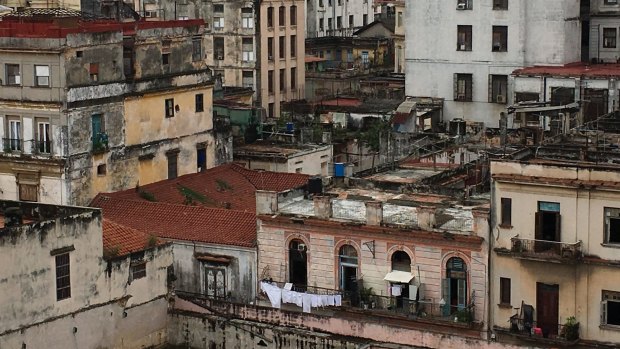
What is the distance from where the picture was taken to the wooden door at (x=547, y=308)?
58.8 m

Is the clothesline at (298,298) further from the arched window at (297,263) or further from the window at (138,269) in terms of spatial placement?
the window at (138,269)

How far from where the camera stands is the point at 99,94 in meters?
75.2

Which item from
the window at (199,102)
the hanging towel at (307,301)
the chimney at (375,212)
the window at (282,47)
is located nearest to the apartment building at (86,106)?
the window at (199,102)

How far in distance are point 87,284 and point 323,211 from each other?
10279 mm

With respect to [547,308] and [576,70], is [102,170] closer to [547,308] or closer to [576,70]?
[547,308]

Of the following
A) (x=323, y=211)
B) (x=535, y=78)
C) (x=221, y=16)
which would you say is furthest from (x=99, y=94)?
(x=221, y=16)

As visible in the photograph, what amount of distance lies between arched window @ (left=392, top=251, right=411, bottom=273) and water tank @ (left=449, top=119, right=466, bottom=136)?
2985 cm

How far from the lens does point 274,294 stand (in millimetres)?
64312

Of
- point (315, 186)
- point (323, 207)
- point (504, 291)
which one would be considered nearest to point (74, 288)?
point (323, 207)

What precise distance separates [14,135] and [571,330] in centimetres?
3149

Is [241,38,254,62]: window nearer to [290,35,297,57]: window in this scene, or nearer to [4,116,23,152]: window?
[290,35,297,57]: window

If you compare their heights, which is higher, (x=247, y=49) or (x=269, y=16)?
(x=269, y=16)

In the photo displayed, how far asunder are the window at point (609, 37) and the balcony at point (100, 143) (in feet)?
112

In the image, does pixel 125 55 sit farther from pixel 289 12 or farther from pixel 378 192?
pixel 289 12
